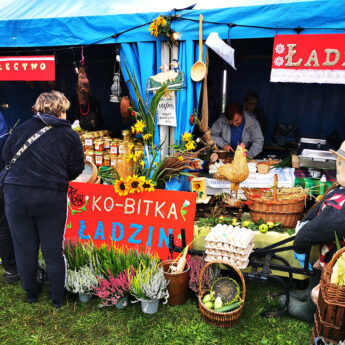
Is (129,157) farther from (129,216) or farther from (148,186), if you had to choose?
(129,216)

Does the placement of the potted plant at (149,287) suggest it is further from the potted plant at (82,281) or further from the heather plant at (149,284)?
the potted plant at (82,281)

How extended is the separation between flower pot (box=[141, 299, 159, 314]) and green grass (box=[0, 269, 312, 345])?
42mm

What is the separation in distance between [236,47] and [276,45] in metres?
3.30

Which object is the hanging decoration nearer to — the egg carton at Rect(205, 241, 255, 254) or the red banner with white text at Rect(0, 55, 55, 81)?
the red banner with white text at Rect(0, 55, 55, 81)

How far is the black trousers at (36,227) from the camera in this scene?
8.61 ft

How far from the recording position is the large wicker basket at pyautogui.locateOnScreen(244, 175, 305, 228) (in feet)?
10.6

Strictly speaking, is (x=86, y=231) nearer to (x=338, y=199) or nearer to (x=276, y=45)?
(x=338, y=199)

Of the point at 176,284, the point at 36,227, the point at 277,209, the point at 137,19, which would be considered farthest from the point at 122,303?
the point at 137,19

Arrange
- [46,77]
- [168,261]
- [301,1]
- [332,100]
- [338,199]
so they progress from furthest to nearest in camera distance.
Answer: [332,100]
[46,77]
[301,1]
[168,261]
[338,199]

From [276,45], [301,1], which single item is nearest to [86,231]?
→ [276,45]

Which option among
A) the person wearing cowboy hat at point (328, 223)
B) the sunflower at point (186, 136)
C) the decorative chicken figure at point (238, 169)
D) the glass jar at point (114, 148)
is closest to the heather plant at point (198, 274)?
the person wearing cowboy hat at point (328, 223)

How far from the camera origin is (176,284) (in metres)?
2.89

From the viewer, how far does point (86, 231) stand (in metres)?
3.50

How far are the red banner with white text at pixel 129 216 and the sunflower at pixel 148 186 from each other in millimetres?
37
